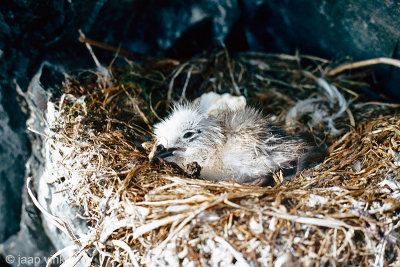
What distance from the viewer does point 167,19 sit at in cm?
296

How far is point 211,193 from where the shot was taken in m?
1.57

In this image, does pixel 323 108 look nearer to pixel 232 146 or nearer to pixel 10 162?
pixel 232 146

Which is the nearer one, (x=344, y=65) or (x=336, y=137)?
(x=336, y=137)

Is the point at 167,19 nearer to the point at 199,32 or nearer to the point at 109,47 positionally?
the point at 199,32

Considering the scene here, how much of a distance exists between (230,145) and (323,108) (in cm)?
101

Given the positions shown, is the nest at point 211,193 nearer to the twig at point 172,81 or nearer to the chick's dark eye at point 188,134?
the twig at point 172,81

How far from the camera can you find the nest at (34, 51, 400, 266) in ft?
4.64

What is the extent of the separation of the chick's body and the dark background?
100 centimetres

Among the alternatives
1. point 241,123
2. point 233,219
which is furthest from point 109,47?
point 233,219

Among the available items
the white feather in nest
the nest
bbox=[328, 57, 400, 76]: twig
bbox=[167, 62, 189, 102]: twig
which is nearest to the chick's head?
the nest

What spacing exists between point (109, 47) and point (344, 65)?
6.41ft

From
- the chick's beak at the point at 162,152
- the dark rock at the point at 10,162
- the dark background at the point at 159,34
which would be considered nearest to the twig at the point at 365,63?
the dark background at the point at 159,34

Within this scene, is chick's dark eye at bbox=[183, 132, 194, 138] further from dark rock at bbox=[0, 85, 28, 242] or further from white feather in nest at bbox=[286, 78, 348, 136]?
dark rock at bbox=[0, 85, 28, 242]

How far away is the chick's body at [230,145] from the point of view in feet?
6.49
